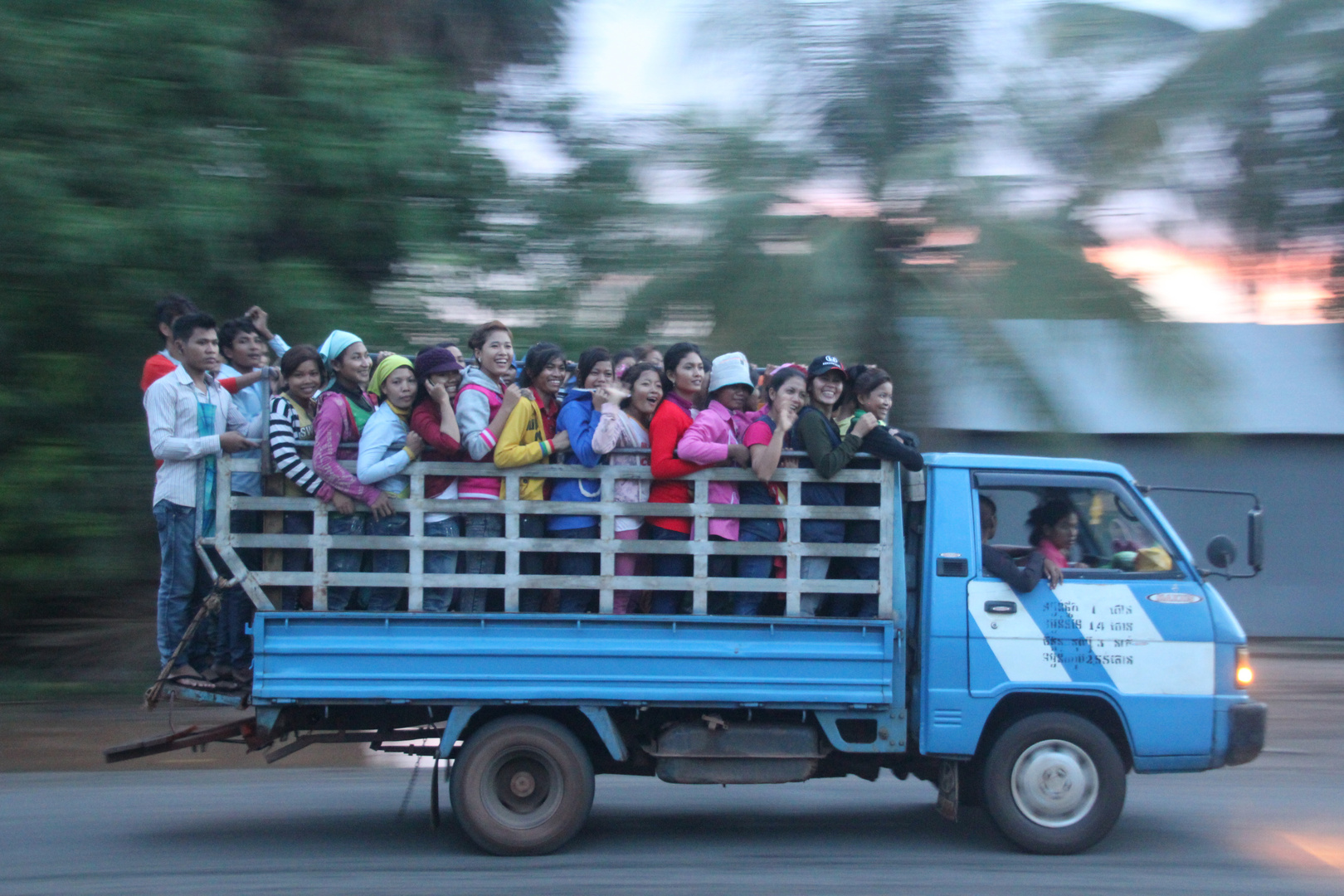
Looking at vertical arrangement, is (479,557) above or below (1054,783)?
above

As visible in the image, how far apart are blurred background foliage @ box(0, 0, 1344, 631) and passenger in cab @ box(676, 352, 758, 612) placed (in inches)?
122

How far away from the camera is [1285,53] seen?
31.7 feet

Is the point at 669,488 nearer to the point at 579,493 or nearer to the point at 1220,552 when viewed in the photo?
the point at 579,493

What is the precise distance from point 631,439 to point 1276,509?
941 centimetres

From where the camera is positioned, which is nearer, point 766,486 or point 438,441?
point 438,441

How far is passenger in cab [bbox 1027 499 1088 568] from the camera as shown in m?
5.48

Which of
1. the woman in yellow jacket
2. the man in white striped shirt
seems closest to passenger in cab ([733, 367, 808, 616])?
the woman in yellow jacket

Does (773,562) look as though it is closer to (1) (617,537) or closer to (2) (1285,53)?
(1) (617,537)

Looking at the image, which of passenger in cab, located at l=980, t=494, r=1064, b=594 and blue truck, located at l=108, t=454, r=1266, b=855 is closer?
blue truck, located at l=108, t=454, r=1266, b=855

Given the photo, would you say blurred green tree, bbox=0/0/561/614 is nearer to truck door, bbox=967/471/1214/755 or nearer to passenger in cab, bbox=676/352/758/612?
passenger in cab, bbox=676/352/758/612

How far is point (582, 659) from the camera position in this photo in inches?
200

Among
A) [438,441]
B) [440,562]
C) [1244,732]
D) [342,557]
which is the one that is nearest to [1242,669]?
[1244,732]

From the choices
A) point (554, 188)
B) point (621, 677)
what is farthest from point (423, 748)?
point (554, 188)

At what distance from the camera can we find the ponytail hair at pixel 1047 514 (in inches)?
216
